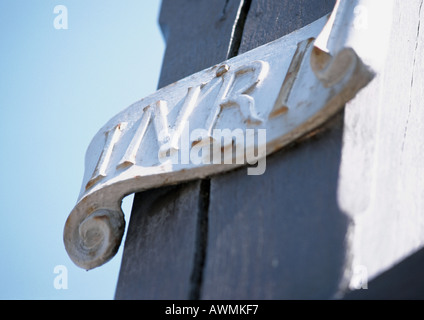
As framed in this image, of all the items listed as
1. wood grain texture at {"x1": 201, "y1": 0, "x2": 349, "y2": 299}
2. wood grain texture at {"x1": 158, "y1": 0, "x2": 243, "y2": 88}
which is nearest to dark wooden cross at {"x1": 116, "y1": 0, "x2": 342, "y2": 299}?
wood grain texture at {"x1": 201, "y1": 0, "x2": 349, "y2": 299}

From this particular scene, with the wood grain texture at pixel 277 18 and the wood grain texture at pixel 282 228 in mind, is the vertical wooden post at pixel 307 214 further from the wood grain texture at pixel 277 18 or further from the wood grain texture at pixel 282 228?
the wood grain texture at pixel 277 18

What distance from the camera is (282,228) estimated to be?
1002mm

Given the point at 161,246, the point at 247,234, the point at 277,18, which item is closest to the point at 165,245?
the point at 161,246

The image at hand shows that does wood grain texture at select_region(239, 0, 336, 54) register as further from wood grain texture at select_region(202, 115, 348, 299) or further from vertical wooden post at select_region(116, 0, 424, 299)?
wood grain texture at select_region(202, 115, 348, 299)

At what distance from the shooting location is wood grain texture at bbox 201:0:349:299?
3.07 ft

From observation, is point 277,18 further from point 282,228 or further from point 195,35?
point 282,228

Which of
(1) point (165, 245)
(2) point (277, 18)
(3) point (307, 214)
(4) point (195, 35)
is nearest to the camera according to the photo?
(3) point (307, 214)

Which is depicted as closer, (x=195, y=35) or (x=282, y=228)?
(x=282, y=228)

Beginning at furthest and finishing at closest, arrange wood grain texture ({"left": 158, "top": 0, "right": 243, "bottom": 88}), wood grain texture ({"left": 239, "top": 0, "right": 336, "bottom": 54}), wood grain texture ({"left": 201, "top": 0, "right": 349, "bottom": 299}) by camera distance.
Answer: wood grain texture ({"left": 158, "top": 0, "right": 243, "bottom": 88})
wood grain texture ({"left": 239, "top": 0, "right": 336, "bottom": 54})
wood grain texture ({"left": 201, "top": 0, "right": 349, "bottom": 299})

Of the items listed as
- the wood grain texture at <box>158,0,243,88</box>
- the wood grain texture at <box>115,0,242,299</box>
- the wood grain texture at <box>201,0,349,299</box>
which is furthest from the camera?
the wood grain texture at <box>158,0,243,88</box>

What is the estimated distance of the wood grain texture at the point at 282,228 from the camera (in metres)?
0.94

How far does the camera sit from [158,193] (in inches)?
47.7

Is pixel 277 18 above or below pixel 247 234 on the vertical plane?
above
